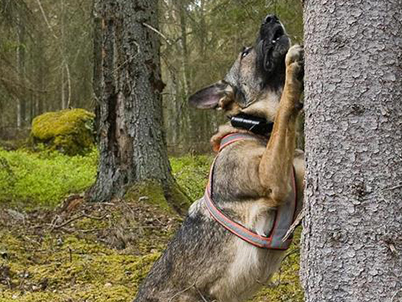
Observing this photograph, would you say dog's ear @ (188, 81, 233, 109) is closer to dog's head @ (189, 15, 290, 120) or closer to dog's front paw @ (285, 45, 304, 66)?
dog's head @ (189, 15, 290, 120)

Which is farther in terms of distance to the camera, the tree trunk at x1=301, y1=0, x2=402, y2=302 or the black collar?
the black collar

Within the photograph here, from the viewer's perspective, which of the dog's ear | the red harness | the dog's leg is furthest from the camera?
the dog's ear

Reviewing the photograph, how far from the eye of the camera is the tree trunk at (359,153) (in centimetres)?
224

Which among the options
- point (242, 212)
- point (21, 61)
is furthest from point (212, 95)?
point (21, 61)

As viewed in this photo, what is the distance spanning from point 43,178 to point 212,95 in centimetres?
926

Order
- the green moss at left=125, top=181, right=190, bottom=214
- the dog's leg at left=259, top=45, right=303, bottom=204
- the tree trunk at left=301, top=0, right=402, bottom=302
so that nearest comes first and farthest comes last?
the tree trunk at left=301, top=0, right=402, bottom=302, the dog's leg at left=259, top=45, right=303, bottom=204, the green moss at left=125, top=181, right=190, bottom=214

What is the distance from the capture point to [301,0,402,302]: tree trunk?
2.24 m

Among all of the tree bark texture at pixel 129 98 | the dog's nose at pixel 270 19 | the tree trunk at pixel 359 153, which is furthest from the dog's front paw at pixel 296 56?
the tree bark texture at pixel 129 98

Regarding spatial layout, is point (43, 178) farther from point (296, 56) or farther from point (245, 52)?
point (296, 56)

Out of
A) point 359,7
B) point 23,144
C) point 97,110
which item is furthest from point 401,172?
point 23,144

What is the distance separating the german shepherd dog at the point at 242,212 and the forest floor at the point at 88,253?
0.52 m

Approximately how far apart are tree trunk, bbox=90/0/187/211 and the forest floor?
1.49 feet

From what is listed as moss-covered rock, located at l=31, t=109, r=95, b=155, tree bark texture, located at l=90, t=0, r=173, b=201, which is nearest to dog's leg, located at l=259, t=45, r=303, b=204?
tree bark texture, located at l=90, t=0, r=173, b=201

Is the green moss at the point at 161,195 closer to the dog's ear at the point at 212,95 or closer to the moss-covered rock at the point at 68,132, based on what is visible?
the dog's ear at the point at 212,95
